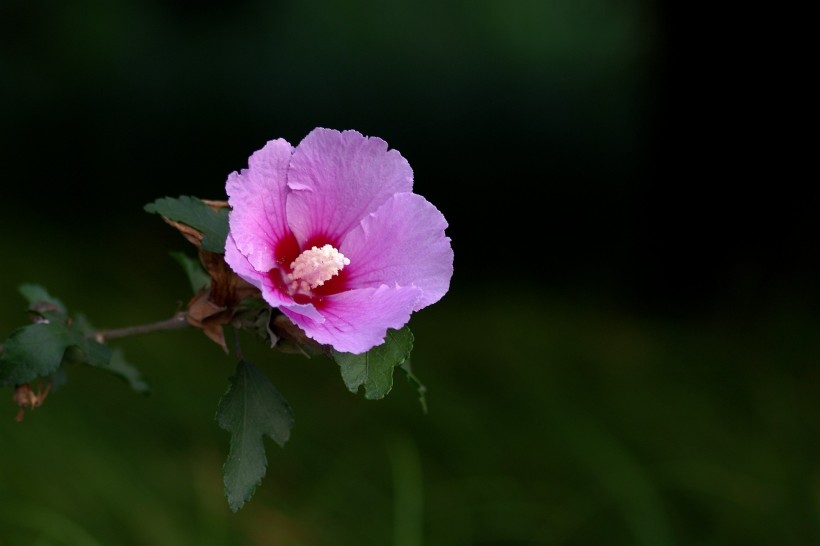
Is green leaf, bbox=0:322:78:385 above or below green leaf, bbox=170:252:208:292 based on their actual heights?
above

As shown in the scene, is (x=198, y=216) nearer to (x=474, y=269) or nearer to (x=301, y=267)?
(x=301, y=267)

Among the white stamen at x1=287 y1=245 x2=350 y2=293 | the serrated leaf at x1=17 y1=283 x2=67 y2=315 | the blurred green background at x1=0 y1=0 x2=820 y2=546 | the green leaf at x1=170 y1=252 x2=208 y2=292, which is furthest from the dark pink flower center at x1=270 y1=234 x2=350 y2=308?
the blurred green background at x1=0 y1=0 x2=820 y2=546

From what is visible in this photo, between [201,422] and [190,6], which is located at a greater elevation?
[190,6]

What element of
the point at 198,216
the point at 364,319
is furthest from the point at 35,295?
the point at 364,319

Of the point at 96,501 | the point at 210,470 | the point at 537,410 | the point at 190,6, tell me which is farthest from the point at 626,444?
the point at 190,6

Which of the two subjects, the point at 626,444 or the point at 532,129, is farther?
the point at 532,129

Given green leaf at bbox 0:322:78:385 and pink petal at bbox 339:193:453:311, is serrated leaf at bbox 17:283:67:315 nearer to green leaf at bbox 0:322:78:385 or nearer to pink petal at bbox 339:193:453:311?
green leaf at bbox 0:322:78:385

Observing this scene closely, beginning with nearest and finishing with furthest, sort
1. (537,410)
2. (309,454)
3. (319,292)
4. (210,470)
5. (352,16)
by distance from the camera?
(319,292), (210,470), (309,454), (537,410), (352,16)

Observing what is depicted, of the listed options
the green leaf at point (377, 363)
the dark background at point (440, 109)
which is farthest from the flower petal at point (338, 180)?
the dark background at point (440, 109)

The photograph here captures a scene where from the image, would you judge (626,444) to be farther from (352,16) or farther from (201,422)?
(352,16)
